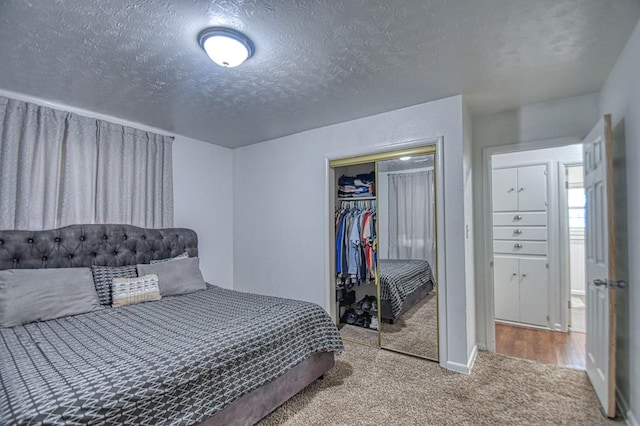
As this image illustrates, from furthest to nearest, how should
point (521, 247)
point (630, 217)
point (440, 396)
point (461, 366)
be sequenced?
point (521, 247) → point (461, 366) → point (440, 396) → point (630, 217)

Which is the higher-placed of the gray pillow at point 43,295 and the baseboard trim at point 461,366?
the gray pillow at point 43,295

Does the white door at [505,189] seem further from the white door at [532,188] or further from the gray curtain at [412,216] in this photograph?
the gray curtain at [412,216]

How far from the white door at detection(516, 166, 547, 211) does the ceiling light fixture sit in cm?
372

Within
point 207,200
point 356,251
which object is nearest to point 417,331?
point 356,251

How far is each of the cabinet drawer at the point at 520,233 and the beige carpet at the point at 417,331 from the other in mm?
1881

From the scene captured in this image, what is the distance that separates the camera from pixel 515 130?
299 cm

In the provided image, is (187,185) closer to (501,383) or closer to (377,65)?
(377,65)

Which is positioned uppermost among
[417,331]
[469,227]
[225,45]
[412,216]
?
[225,45]

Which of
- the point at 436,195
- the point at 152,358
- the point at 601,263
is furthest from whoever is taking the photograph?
the point at 436,195

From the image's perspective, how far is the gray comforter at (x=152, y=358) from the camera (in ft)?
3.98

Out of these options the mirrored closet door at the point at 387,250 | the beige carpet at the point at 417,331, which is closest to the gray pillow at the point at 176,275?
the mirrored closet door at the point at 387,250

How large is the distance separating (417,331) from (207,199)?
3046 mm

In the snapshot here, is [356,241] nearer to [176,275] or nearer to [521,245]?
[176,275]

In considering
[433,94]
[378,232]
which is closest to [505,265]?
[378,232]
